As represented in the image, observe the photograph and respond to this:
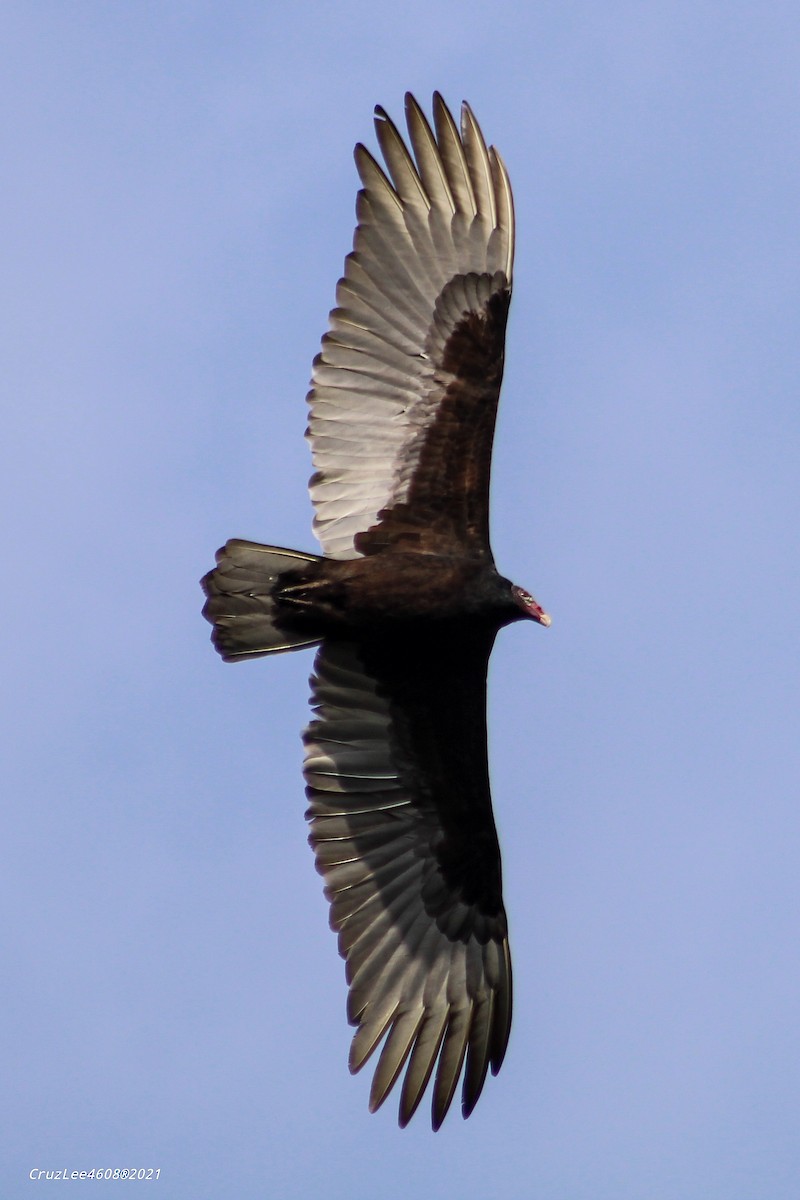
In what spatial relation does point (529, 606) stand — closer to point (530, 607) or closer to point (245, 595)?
point (530, 607)

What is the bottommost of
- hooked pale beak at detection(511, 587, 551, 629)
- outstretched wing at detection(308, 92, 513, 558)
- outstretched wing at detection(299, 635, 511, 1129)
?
outstretched wing at detection(299, 635, 511, 1129)

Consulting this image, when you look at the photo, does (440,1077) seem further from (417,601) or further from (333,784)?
(417,601)

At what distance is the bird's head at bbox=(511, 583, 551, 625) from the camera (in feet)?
37.4

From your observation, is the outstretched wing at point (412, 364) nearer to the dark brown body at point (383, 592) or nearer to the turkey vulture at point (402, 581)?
the turkey vulture at point (402, 581)

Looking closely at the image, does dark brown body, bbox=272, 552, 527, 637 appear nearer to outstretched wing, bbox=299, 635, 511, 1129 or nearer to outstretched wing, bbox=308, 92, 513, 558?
outstretched wing, bbox=308, 92, 513, 558

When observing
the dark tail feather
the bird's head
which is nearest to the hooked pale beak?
the bird's head

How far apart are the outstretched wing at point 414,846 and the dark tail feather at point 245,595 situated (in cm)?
47

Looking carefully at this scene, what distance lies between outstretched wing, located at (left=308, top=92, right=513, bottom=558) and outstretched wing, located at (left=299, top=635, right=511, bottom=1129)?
76cm

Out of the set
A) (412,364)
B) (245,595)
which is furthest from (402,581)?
(412,364)

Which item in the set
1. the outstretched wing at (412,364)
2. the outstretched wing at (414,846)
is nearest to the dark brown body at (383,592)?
the outstretched wing at (412,364)

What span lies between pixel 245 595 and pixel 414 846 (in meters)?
1.93

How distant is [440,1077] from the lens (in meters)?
11.1

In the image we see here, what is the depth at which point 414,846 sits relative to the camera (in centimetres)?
1183

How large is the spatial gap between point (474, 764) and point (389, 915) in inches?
40.2
